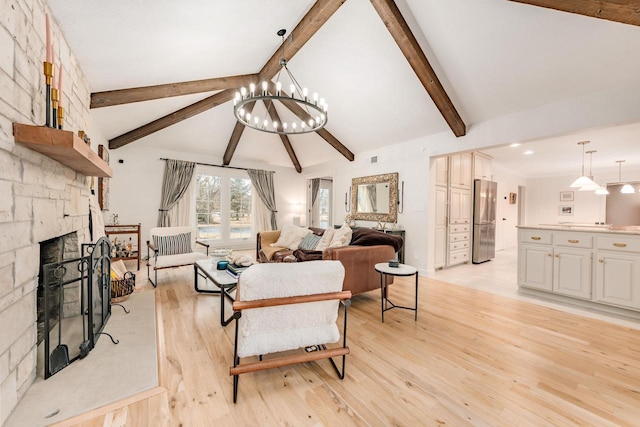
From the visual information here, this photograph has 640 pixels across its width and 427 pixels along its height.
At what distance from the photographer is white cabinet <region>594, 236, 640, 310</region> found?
9.17 ft

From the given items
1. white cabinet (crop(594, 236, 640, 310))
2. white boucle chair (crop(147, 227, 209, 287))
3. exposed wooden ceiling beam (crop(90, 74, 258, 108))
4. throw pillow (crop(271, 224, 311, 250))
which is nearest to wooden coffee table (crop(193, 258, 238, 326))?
white boucle chair (crop(147, 227, 209, 287))

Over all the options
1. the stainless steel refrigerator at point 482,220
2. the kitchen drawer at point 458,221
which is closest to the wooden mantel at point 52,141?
the kitchen drawer at point 458,221

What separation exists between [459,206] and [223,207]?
5768 millimetres

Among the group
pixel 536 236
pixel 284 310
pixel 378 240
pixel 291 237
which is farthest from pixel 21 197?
pixel 536 236

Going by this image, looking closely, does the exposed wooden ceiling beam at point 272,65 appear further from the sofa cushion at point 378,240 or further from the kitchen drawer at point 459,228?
the kitchen drawer at point 459,228

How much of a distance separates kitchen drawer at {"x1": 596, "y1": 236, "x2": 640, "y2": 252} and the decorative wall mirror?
2828 mm

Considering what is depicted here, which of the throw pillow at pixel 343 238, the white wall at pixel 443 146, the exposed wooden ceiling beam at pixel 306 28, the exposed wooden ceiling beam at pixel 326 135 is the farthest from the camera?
the exposed wooden ceiling beam at pixel 326 135

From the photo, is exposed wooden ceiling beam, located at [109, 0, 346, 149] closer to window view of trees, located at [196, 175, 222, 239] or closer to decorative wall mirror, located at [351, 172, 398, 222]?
window view of trees, located at [196, 175, 222, 239]

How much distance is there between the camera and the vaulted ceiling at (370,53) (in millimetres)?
2350

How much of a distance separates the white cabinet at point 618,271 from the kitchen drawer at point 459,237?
2.26m

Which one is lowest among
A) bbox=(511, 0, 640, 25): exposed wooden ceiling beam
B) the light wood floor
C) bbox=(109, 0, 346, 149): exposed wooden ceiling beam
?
the light wood floor

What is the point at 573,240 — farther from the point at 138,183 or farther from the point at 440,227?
the point at 138,183

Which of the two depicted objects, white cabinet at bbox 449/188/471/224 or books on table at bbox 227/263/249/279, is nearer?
books on table at bbox 227/263/249/279

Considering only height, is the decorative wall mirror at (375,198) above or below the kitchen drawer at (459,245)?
above
